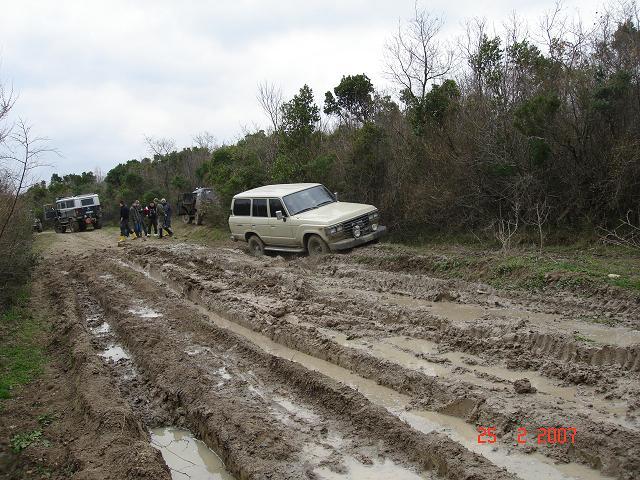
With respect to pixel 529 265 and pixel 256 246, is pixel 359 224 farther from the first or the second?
pixel 529 265

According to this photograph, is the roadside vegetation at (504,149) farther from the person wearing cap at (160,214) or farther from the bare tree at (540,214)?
the person wearing cap at (160,214)

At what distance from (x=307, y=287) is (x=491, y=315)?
12.1 ft

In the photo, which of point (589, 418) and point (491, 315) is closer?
point (589, 418)

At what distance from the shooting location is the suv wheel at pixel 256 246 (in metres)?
14.5

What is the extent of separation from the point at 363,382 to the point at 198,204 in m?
19.4

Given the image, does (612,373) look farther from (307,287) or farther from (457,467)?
(307,287)

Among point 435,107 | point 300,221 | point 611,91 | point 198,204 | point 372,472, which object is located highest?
Result: point 435,107

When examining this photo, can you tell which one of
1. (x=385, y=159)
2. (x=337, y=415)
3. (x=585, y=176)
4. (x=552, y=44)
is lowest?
(x=337, y=415)

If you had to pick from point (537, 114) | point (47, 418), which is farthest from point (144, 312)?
point (537, 114)

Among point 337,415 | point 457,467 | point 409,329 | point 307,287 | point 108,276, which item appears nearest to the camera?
point 457,467

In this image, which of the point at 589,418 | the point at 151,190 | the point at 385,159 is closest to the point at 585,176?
the point at 385,159

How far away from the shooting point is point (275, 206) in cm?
1369

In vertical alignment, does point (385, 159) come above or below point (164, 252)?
above

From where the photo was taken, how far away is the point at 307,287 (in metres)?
9.93
